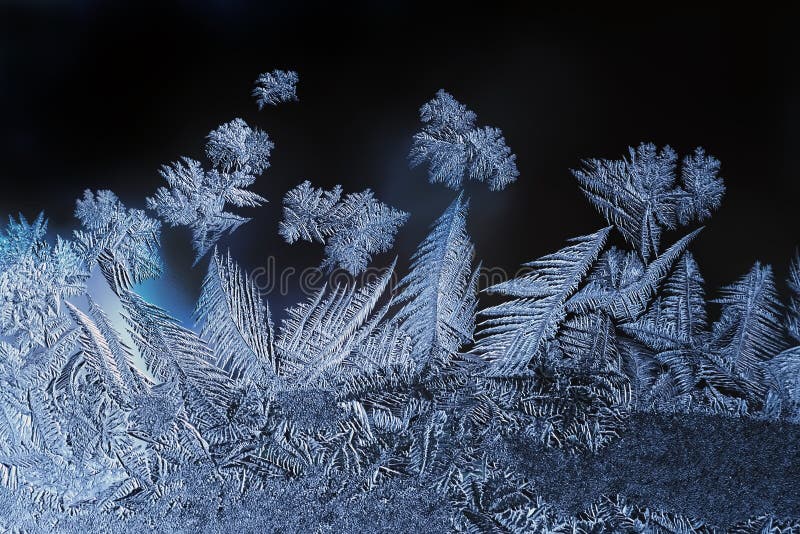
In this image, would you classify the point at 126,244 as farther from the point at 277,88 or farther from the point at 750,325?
the point at 750,325

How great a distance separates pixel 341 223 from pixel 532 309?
228 millimetres

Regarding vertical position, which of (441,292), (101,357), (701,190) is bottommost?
(101,357)

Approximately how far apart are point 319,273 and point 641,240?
35 cm

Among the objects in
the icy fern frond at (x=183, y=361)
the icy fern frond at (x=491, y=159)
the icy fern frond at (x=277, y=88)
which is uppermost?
the icy fern frond at (x=491, y=159)

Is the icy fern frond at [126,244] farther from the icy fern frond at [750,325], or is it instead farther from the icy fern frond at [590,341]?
the icy fern frond at [750,325]

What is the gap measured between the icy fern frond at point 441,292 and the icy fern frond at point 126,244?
0.29 meters

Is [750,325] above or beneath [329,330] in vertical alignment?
above

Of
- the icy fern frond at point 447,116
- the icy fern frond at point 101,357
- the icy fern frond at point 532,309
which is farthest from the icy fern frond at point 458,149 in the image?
the icy fern frond at point 101,357

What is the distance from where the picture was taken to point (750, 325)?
1.94ft

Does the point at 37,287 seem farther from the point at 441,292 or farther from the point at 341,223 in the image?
the point at 441,292

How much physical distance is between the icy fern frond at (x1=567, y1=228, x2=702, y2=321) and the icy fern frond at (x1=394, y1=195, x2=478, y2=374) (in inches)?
4.4

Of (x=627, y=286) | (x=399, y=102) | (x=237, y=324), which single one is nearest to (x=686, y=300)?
(x=627, y=286)

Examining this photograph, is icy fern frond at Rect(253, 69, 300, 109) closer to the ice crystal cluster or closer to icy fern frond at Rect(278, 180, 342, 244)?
the ice crystal cluster

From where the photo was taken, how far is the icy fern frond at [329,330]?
24.8 inches
